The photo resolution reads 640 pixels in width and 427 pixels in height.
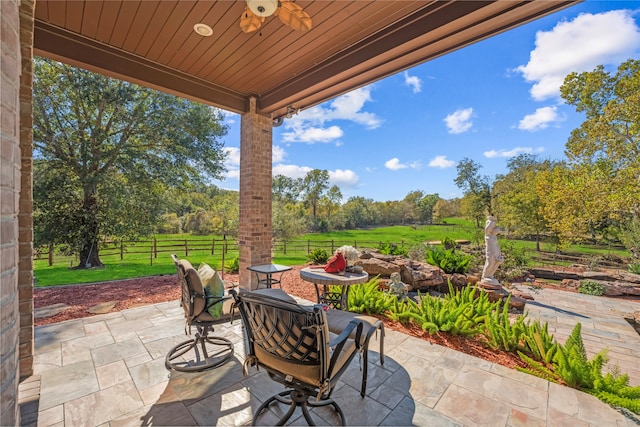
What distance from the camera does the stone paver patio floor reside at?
5.97 feet

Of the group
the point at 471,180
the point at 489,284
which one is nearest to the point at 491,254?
the point at 489,284

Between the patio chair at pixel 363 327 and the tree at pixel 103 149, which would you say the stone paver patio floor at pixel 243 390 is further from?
the tree at pixel 103 149

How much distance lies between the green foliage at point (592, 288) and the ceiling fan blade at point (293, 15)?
30.0ft

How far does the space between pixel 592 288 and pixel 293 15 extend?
30.8 ft

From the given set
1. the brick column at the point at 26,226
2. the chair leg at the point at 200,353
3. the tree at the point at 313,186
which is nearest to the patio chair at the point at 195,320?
the chair leg at the point at 200,353

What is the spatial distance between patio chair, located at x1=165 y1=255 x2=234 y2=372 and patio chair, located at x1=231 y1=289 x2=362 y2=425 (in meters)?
0.80

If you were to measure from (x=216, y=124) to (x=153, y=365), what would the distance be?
7.45 m

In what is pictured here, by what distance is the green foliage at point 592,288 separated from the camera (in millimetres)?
6627

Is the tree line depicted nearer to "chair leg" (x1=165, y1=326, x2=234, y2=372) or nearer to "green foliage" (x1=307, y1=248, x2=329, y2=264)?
"green foliage" (x1=307, y1=248, x2=329, y2=264)

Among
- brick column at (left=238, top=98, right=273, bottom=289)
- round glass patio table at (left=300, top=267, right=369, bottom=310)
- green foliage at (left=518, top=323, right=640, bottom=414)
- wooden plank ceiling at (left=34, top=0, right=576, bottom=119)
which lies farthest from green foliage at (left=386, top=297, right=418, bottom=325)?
wooden plank ceiling at (left=34, top=0, right=576, bottom=119)

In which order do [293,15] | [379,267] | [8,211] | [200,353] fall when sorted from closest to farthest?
[8,211] < [293,15] < [200,353] < [379,267]

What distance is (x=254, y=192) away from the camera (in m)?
4.41

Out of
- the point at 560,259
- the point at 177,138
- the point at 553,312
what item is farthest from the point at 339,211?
the point at 553,312

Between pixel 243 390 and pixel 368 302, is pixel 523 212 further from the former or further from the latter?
pixel 243 390
